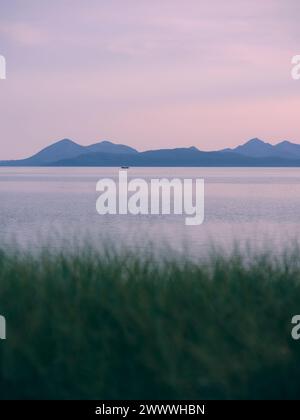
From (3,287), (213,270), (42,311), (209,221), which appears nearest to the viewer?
(42,311)

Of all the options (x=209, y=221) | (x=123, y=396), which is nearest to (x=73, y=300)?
(x=123, y=396)

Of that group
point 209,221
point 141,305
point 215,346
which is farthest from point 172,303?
point 209,221

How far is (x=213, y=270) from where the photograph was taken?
823 centimetres

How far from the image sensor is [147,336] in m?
6.35

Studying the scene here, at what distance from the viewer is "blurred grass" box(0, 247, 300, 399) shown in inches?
233

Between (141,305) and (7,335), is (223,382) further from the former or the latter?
(7,335)

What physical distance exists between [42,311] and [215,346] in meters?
1.66

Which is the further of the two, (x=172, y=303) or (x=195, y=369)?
(x=172, y=303)

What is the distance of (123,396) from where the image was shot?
5.86 metres

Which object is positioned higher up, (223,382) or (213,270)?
(213,270)

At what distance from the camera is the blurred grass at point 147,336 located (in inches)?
233

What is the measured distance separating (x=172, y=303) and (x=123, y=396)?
1.37 meters

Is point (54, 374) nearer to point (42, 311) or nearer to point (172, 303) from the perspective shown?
point (42, 311)
